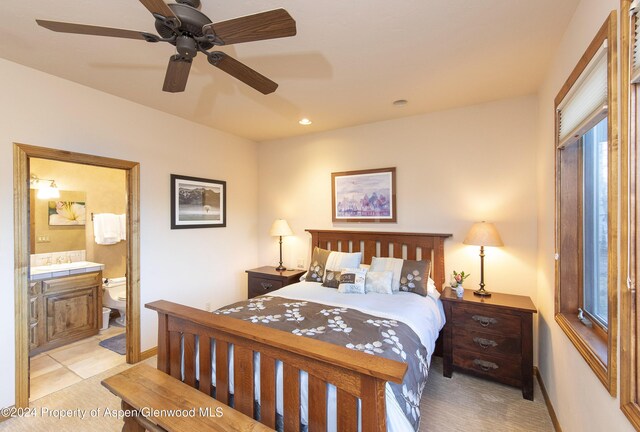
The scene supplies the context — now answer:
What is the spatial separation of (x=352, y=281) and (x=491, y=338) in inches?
50.8

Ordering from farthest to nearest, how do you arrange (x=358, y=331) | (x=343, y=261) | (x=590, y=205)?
(x=343, y=261), (x=358, y=331), (x=590, y=205)

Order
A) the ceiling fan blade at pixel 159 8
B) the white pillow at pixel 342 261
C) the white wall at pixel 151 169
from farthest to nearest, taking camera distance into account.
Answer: the white pillow at pixel 342 261
the white wall at pixel 151 169
the ceiling fan blade at pixel 159 8

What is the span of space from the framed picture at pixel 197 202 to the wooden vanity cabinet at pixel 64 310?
149 cm

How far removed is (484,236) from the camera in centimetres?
268

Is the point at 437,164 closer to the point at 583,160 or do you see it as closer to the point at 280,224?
the point at 583,160

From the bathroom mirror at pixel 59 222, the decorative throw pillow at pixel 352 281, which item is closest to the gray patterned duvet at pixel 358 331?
the decorative throw pillow at pixel 352 281

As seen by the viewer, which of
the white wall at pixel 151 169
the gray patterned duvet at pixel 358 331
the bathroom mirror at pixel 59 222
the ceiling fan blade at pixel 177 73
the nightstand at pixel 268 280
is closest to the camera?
the ceiling fan blade at pixel 177 73

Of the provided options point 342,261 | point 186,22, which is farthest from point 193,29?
point 342,261

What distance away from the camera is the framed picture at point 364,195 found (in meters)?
3.49

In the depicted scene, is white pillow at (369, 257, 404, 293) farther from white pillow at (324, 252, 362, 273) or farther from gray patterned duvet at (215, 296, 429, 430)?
gray patterned duvet at (215, 296, 429, 430)

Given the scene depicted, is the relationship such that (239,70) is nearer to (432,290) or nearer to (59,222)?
(432,290)

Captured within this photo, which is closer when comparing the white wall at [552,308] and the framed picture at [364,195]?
the white wall at [552,308]

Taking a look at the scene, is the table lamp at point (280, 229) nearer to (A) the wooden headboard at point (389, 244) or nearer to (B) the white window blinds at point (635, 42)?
(A) the wooden headboard at point (389, 244)

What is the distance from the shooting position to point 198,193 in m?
3.64
